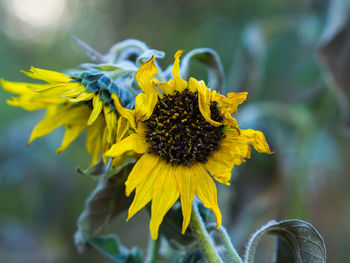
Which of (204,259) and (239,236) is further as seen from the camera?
(239,236)

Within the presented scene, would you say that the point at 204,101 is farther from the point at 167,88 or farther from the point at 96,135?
the point at 96,135

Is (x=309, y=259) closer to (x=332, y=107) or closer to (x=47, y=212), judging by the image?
(x=332, y=107)

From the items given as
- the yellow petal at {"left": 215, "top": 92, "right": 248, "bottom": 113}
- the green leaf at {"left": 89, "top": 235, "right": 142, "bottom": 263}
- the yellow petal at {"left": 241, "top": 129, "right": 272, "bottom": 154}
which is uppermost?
the yellow petal at {"left": 215, "top": 92, "right": 248, "bottom": 113}

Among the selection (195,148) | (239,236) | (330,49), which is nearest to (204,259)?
(195,148)

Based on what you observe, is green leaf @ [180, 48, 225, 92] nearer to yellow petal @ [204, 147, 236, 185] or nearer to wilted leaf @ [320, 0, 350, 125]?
yellow petal @ [204, 147, 236, 185]

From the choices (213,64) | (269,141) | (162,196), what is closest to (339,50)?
(269,141)

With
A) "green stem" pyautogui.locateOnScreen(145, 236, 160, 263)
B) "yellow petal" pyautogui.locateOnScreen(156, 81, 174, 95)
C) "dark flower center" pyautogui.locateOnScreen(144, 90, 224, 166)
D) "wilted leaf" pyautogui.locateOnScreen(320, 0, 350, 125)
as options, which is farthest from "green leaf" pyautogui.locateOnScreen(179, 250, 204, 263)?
"wilted leaf" pyautogui.locateOnScreen(320, 0, 350, 125)
